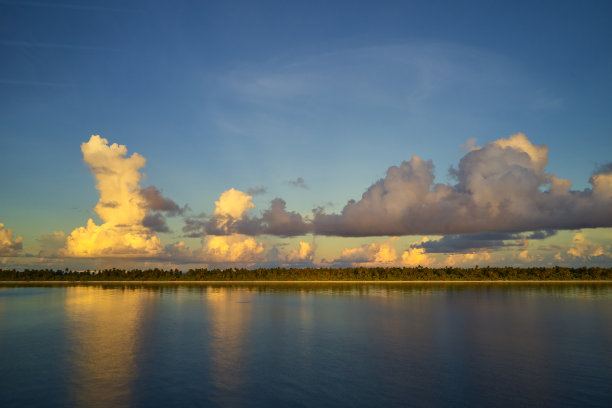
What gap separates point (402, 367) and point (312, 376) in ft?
39.8

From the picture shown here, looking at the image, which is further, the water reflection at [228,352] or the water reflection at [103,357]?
the water reflection at [228,352]

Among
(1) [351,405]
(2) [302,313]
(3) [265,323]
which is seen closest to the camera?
(1) [351,405]

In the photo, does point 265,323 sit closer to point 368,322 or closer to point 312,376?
point 368,322

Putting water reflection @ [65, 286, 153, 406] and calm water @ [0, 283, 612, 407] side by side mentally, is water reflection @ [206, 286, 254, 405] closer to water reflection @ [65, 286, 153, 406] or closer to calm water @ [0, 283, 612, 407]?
calm water @ [0, 283, 612, 407]

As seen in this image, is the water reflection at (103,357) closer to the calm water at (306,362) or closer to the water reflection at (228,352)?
the calm water at (306,362)

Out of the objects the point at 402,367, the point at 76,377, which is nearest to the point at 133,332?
the point at 76,377

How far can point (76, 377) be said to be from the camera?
4828 centimetres

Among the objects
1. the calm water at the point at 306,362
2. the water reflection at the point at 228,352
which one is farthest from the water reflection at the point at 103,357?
the water reflection at the point at 228,352

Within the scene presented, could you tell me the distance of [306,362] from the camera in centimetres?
5516

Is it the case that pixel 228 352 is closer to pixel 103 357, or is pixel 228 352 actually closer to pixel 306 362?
pixel 306 362

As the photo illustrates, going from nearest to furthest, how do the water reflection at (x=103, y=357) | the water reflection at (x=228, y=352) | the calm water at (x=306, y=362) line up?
the calm water at (x=306, y=362) < the water reflection at (x=103, y=357) < the water reflection at (x=228, y=352)

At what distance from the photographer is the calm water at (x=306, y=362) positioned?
137ft

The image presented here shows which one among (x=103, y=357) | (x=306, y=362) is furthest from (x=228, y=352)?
(x=103, y=357)

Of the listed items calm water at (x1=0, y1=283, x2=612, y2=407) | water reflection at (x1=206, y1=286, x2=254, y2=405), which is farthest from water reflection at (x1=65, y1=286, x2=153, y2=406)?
water reflection at (x1=206, y1=286, x2=254, y2=405)
